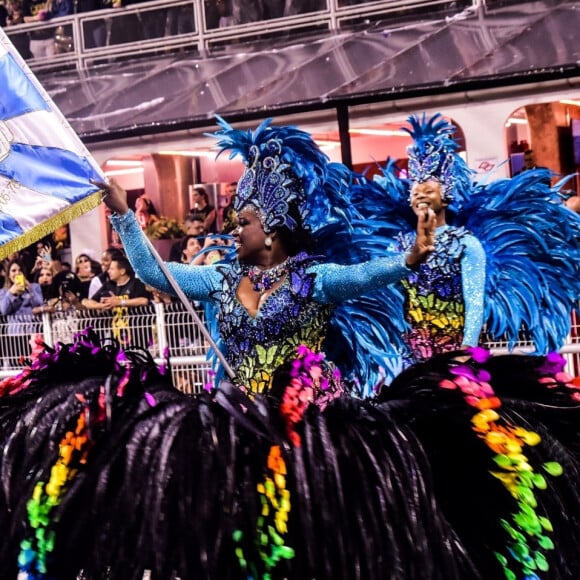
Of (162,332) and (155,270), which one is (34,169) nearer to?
(155,270)

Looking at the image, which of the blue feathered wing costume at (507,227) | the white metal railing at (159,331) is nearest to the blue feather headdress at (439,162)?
the blue feathered wing costume at (507,227)

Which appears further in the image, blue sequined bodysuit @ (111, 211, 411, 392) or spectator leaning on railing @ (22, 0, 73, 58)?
spectator leaning on railing @ (22, 0, 73, 58)

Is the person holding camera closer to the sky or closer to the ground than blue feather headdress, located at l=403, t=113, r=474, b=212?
closer to the ground

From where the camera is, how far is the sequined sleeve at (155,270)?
5137mm

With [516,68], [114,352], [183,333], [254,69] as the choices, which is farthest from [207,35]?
[114,352]

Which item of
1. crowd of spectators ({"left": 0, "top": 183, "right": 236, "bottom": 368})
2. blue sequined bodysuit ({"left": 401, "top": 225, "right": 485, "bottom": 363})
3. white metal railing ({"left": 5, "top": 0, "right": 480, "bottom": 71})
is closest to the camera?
blue sequined bodysuit ({"left": 401, "top": 225, "right": 485, "bottom": 363})

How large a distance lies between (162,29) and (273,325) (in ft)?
38.3

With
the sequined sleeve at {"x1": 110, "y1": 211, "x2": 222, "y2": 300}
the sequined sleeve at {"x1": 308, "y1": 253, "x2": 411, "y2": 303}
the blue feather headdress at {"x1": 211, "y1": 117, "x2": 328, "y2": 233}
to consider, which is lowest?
the sequined sleeve at {"x1": 308, "y1": 253, "x2": 411, "y2": 303}

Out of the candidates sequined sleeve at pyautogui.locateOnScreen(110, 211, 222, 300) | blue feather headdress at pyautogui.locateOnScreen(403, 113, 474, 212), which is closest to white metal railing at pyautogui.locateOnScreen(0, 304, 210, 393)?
blue feather headdress at pyautogui.locateOnScreen(403, 113, 474, 212)

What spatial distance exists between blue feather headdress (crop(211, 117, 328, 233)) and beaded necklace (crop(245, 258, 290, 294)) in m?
0.14

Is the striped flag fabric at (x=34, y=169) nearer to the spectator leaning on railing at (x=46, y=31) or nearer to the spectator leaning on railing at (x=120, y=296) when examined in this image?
the spectator leaning on railing at (x=120, y=296)

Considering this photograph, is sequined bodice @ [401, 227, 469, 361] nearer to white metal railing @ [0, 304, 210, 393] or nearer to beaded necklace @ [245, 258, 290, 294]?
beaded necklace @ [245, 258, 290, 294]

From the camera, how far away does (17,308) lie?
508 inches

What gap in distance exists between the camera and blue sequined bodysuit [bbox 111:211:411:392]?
4.98 metres
